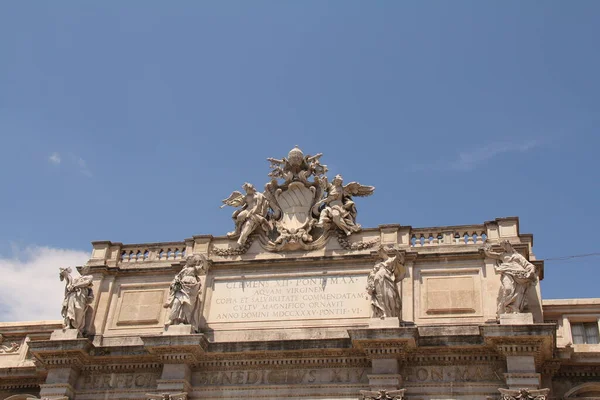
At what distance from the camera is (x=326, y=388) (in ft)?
64.3

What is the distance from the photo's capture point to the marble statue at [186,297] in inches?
824

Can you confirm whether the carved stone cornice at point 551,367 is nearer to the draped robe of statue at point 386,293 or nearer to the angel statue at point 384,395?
the angel statue at point 384,395

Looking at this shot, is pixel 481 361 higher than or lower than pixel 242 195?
lower

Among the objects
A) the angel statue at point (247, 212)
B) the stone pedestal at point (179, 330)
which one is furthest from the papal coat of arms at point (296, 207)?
the stone pedestal at point (179, 330)

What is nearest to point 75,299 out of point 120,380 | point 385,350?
point 120,380

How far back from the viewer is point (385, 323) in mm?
19547

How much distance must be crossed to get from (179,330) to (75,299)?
3.25m

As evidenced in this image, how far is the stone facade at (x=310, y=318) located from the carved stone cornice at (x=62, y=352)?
0.04 m

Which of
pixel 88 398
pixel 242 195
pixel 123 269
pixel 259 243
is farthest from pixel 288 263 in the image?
pixel 88 398

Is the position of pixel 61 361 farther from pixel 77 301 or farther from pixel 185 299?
pixel 185 299

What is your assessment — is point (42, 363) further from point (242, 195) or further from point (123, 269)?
point (242, 195)

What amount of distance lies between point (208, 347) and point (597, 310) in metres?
9.41

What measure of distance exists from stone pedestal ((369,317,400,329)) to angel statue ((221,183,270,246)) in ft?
15.2

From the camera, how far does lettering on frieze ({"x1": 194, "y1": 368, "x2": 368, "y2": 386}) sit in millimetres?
19688
